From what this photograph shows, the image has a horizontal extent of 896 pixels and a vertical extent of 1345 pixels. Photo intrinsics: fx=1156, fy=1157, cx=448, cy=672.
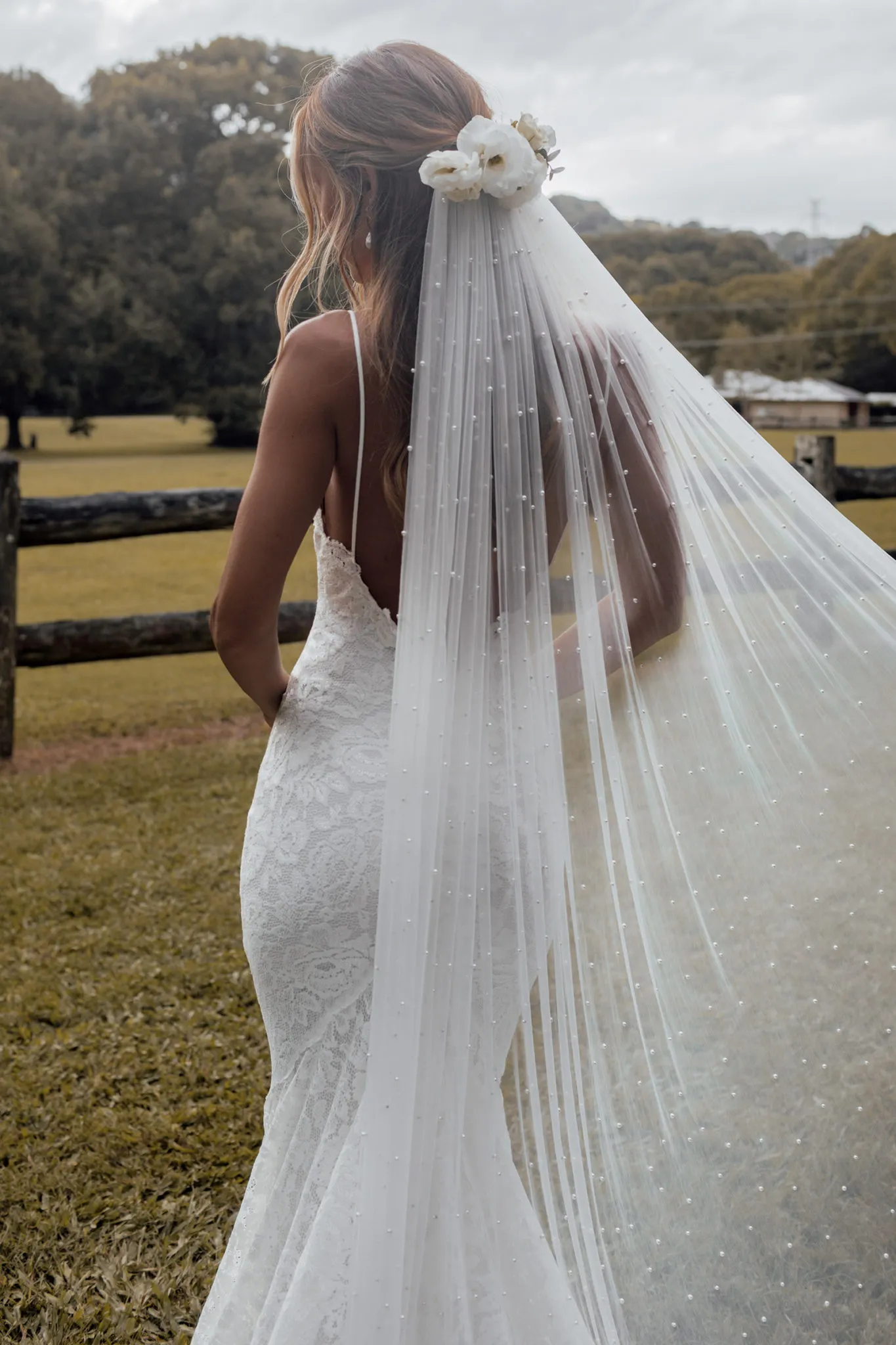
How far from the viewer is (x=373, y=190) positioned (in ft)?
4.40

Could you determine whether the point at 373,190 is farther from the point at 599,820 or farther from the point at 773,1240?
the point at 773,1240

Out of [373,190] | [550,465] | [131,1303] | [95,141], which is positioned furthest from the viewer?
[95,141]

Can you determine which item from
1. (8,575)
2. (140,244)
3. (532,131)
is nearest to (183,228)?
(140,244)

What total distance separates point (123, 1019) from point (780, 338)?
24702mm

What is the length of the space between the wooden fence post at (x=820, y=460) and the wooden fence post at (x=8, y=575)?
403 centimetres

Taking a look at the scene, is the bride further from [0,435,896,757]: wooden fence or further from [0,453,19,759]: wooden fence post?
[0,453,19,759]: wooden fence post

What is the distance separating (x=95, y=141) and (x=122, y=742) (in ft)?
72.0

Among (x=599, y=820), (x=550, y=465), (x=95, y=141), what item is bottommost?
(x=599, y=820)

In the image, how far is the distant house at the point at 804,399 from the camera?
67.7ft

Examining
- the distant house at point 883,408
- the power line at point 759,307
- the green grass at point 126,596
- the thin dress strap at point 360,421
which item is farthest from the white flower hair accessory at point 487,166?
the power line at point 759,307

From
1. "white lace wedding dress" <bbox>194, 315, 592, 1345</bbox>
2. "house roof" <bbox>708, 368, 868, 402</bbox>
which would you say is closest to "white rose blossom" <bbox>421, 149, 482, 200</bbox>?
"white lace wedding dress" <bbox>194, 315, 592, 1345</bbox>

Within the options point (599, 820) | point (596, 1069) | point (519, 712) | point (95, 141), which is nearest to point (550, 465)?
point (519, 712)

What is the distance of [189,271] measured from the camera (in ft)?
75.0

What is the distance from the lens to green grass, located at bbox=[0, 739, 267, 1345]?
2.09 metres
